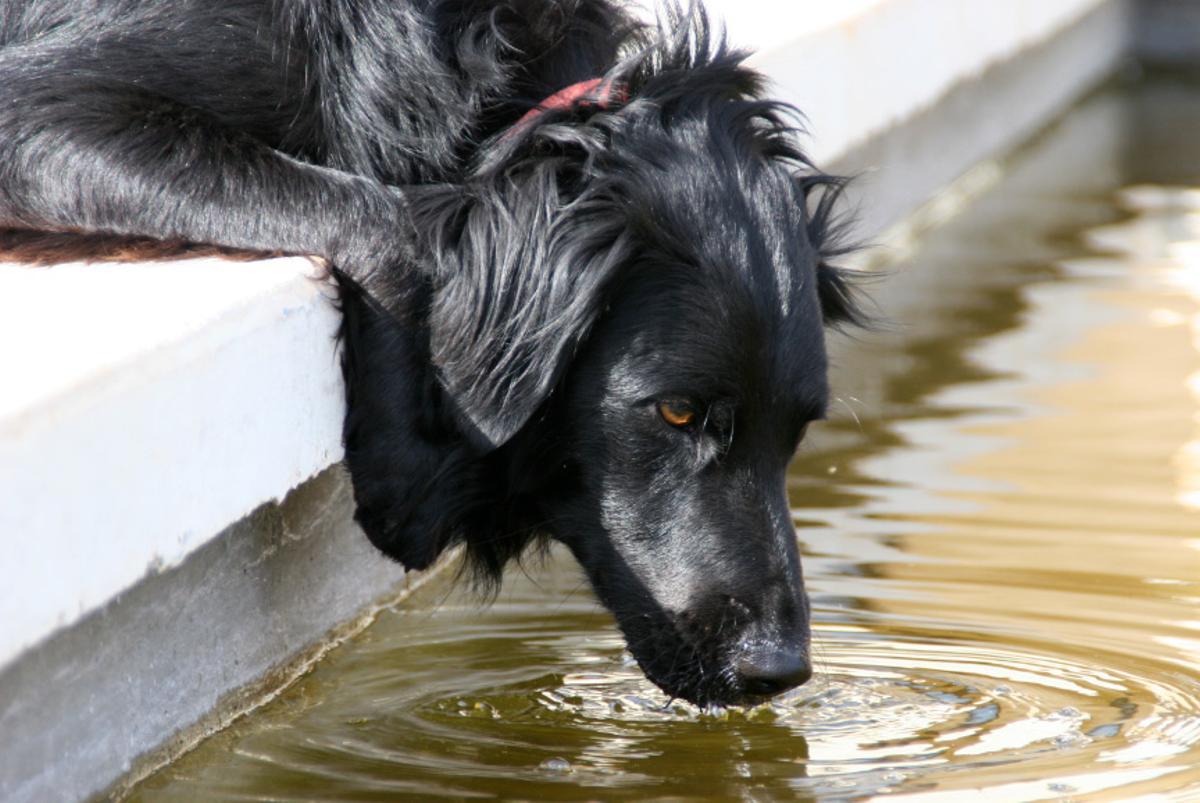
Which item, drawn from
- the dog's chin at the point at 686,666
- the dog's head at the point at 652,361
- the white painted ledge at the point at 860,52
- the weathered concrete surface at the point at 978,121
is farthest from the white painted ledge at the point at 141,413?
the weathered concrete surface at the point at 978,121

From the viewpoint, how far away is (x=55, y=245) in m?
2.95

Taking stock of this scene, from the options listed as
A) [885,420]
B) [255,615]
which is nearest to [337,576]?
[255,615]

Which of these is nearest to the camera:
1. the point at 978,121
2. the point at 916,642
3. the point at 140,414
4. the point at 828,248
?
the point at 140,414

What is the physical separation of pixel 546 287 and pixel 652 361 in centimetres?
21

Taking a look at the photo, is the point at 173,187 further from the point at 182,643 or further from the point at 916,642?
the point at 916,642

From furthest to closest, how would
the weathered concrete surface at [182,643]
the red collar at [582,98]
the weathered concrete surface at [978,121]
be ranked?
the weathered concrete surface at [978,121], the red collar at [582,98], the weathered concrete surface at [182,643]

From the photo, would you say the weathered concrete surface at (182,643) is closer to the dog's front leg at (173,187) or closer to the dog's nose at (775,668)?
the dog's front leg at (173,187)

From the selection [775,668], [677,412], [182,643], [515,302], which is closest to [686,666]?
[775,668]

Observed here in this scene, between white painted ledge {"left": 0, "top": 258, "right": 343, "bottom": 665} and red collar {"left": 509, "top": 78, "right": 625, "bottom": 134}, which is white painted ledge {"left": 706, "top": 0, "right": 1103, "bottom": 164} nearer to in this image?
red collar {"left": 509, "top": 78, "right": 625, "bottom": 134}

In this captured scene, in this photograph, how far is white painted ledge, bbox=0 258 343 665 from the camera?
6.98ft

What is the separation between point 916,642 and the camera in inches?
134

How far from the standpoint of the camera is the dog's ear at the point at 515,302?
9.32ft

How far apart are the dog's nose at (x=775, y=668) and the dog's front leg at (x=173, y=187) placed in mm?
856

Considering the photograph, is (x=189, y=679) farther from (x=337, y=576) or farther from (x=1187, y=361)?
(x=1187, y=361)
